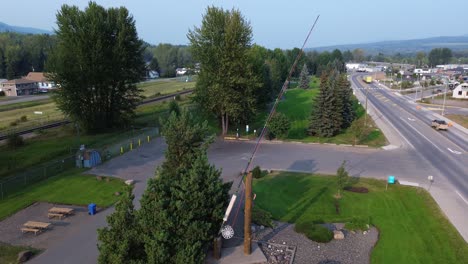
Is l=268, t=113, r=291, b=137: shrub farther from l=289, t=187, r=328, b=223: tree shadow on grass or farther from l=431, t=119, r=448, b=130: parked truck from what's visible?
l=431, t=119, r=448, b=130: parked truck

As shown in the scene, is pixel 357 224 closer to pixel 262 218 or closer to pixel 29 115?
pixel 262 218

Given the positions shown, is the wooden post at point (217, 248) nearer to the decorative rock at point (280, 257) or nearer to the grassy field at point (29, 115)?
the decorative rock at point (280, 257)

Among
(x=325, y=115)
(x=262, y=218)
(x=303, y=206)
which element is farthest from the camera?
(x=325, y=115)

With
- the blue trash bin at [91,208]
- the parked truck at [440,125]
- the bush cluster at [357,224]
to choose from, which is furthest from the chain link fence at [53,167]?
the parked truck at [440,125]

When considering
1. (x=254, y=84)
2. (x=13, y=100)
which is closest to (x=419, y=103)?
(x=254, y=84)

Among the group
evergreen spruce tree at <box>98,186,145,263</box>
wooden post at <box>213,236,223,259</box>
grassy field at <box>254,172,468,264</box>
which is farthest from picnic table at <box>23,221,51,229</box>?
grassy field at <box>254,172,468,264</box>

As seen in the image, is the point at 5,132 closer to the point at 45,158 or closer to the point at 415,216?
the point at 45,158

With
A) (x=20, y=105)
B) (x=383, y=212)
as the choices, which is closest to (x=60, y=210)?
(x=383, y=212)
